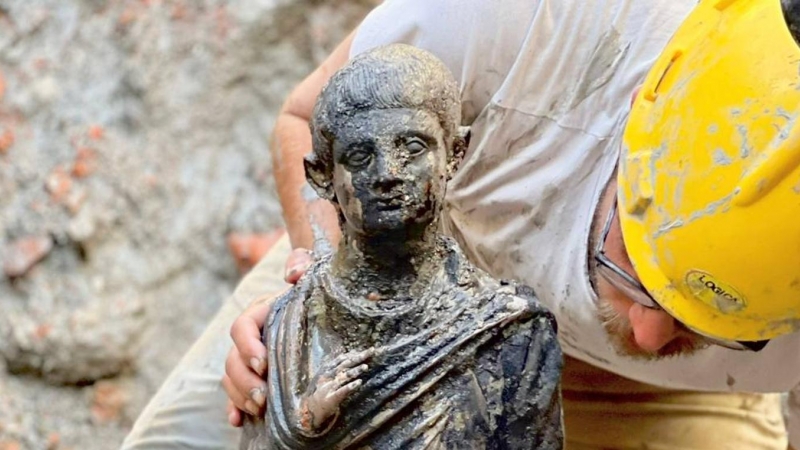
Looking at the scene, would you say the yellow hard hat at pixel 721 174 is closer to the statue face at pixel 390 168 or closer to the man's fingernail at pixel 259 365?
the statue face at pixel 390 168

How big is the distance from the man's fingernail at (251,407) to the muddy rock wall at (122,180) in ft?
4.00

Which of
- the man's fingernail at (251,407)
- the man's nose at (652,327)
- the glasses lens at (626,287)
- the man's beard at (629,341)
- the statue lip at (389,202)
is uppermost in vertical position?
the statue lip at (389,202)

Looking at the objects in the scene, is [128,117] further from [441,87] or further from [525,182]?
[441,87]

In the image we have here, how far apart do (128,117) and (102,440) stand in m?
0.66

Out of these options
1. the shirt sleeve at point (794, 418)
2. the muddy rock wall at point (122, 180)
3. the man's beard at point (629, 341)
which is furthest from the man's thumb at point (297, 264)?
the muddy rock wall at point (122, 180)

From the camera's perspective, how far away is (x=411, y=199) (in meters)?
1.04

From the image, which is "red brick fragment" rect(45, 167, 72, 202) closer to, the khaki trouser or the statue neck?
the khaki trouser

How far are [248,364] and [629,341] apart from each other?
46 centimetres

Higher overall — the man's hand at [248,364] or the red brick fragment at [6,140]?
the man's hand at [248,364]

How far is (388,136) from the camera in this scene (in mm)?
1027

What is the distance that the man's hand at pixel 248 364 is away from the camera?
3.81ft

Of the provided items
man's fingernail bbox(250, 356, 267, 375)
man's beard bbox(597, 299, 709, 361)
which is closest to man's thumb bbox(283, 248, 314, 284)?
man's fingernail bbox(250, 356, 267, 375)

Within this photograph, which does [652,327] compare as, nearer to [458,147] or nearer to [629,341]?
[629,341]

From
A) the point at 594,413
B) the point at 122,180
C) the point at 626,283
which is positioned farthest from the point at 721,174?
the point at 122,180
